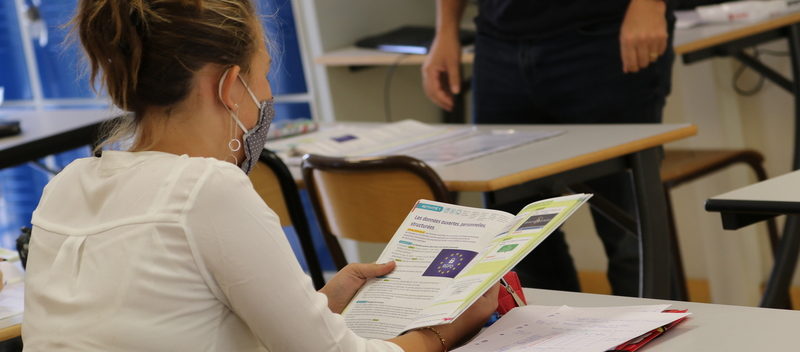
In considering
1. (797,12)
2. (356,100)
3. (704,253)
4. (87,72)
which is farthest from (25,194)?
(87,72)

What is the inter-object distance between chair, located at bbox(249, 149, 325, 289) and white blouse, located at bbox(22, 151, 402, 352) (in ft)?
3.64

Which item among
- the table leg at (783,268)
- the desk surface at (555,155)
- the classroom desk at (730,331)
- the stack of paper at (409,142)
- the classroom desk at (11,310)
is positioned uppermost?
the stack of paper at (409,142)

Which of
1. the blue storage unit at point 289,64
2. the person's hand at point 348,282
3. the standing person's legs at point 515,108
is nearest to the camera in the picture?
the person's hand at point 348,282

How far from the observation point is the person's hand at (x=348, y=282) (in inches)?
49.9

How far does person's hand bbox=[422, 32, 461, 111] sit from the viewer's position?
103 inches

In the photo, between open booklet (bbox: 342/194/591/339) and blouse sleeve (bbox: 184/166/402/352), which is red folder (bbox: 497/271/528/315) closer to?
open booklet (bbox: 342/194/591/339)

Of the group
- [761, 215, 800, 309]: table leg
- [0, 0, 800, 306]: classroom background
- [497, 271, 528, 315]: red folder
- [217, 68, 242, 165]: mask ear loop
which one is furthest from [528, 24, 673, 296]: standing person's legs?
[217, 68, 242, 165]: mask ear loop

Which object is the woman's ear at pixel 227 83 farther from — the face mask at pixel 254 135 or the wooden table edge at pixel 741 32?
the wooden table edge at pixel 741 32

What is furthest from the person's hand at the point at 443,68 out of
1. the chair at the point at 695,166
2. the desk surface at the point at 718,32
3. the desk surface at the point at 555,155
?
the chair at the point at 695,166

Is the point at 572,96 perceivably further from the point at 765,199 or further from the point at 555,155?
the point at 765,199

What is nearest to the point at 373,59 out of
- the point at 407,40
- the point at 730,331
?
the point at 407,40

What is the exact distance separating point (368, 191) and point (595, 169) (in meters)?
0.46

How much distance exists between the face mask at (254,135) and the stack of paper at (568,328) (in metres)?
0.33

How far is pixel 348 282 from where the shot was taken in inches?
50.4
